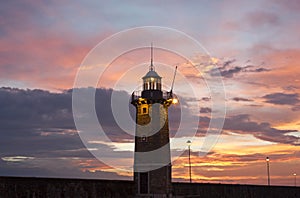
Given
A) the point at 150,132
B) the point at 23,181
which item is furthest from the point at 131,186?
the point at 23,181

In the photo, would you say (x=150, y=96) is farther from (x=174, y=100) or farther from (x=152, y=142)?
(x=152, y=142)

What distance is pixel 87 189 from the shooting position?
32125 millimetres

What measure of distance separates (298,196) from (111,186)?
3419cm

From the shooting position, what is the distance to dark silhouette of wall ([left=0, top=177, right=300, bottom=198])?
27641mm

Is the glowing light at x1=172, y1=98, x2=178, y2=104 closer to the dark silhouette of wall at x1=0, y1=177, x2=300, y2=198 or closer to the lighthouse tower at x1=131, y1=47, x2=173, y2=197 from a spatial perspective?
the lighthouse tower at x1=131, y1=47, x2=173, y2=197

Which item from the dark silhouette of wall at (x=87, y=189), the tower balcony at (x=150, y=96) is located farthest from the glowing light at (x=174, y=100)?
the dark silhouette of wall at (x=87, y=189)

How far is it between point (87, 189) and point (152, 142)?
8.57m

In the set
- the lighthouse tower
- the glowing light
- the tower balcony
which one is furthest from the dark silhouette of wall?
the glowing light

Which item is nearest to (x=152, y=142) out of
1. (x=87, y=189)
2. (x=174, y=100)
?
(x=174, y=100)

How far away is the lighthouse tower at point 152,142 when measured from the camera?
1511 inches

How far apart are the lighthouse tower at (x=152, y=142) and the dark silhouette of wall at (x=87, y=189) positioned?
5.22 ft

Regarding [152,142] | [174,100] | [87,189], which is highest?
[174,100]

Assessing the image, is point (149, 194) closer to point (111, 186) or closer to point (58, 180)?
point (111, 186)

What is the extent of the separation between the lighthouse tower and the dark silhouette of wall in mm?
1590
